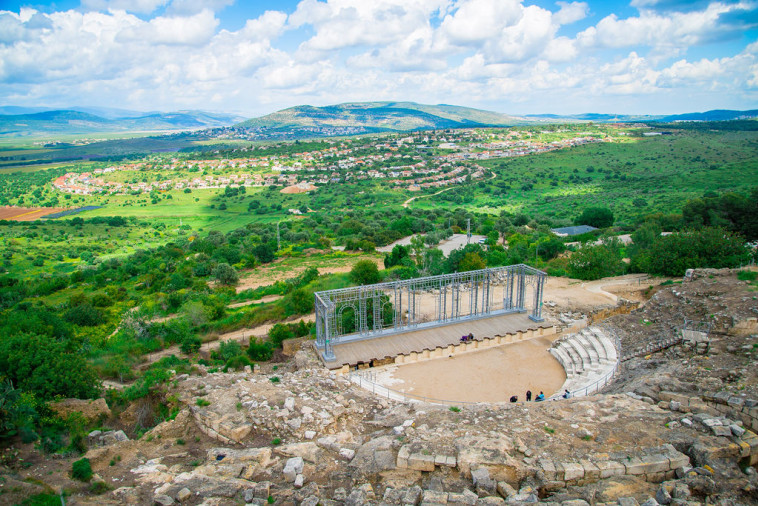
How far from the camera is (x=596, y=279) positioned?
30.4 metres

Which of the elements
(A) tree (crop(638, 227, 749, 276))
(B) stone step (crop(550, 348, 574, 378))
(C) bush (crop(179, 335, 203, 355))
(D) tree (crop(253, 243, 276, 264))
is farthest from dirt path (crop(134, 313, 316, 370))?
(A) tree (crop(638, 227, 749, 276))

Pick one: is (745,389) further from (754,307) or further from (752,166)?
(752,166)

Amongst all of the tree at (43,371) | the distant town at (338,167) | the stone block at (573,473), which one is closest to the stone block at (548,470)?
the stone block at (573,473)

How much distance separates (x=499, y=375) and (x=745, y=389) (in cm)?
827

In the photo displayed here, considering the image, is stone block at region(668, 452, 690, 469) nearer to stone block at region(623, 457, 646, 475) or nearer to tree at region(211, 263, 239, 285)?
stone block at region(623, 457, 646, 475)

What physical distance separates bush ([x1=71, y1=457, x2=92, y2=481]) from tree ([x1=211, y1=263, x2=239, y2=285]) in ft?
99.2

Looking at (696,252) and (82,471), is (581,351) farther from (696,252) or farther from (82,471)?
(82,471)

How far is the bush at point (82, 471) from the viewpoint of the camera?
10523 mm

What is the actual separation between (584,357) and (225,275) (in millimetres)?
30864

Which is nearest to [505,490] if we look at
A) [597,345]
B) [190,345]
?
[597,345]

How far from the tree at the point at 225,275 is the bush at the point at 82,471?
99.2ft

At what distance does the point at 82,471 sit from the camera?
10.5m

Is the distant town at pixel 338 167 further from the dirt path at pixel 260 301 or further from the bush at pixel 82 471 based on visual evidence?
the bush at pixel 82 471

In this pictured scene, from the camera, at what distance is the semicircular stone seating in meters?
17.8
